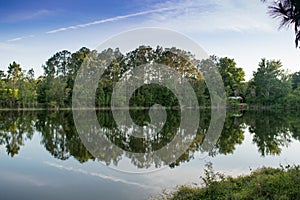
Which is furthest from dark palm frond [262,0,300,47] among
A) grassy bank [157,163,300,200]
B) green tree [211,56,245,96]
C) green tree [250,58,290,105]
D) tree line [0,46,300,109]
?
green tree [211,56,245,96]

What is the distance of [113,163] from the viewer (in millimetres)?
8789

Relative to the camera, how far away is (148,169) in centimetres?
816

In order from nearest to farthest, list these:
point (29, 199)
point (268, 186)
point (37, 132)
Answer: point (268, 186)
point (29, 199)
point (37, 132)

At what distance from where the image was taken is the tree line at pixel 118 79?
36.6 metres

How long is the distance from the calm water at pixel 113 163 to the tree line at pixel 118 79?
22580 millimetres

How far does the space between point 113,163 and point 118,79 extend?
29.9m

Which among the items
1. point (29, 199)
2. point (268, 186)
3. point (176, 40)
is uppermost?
point (176, 40)

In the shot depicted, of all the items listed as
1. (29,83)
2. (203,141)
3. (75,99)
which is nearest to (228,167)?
(203,141)

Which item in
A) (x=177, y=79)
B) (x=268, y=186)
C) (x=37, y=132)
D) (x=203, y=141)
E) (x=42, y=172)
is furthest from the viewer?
(x=177, y=79)

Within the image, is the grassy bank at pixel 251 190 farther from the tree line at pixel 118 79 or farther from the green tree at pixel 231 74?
the green tree at pixel 231 74

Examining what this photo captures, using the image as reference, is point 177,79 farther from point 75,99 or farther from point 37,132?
point 37,132

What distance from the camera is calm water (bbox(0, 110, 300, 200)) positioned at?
6.37 meters

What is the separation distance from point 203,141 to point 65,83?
27.7 metres

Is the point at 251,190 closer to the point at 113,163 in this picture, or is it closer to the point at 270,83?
the point at 113,163
